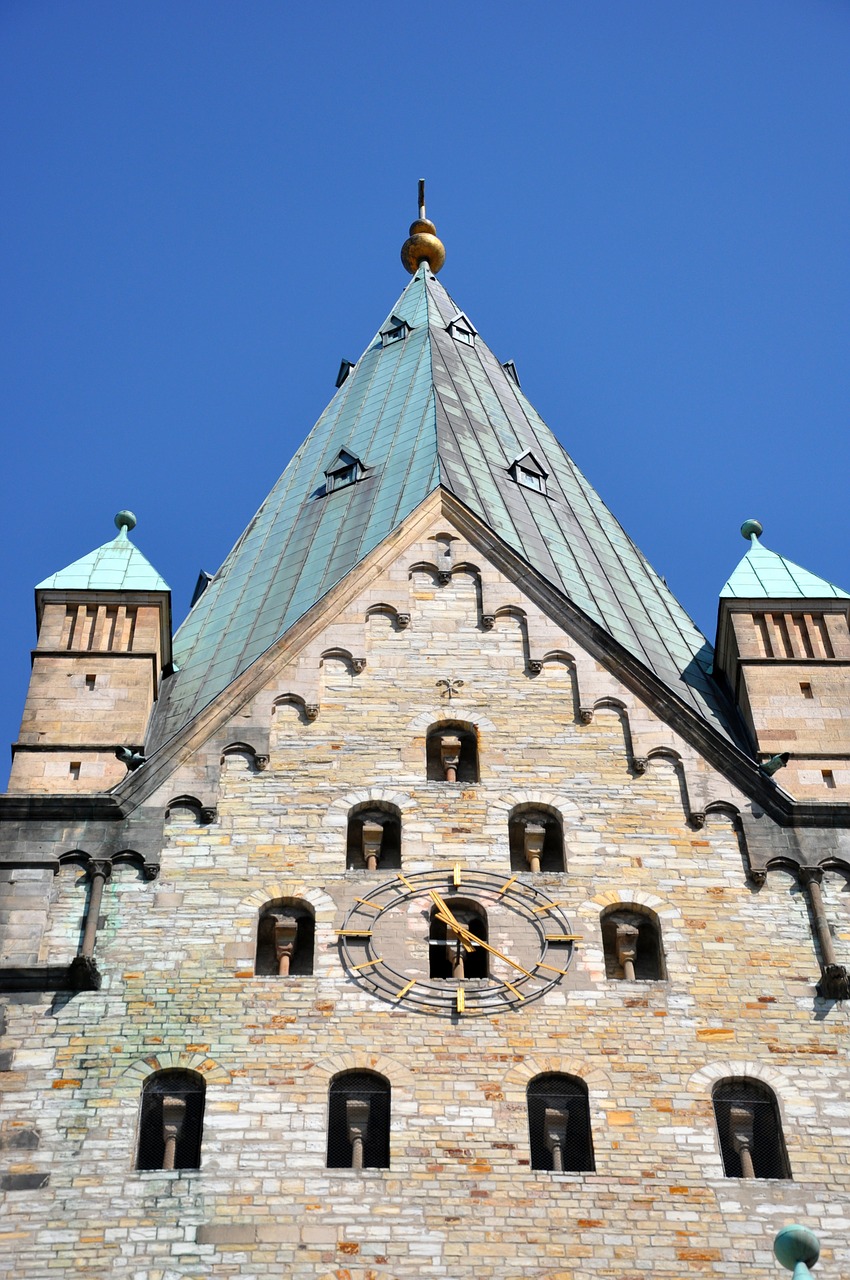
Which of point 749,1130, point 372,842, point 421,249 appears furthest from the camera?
point 421,249

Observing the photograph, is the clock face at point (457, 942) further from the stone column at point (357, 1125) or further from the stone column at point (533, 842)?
the stone column at point (357, 1125)

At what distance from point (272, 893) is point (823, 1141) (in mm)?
5433

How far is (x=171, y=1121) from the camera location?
20.6m

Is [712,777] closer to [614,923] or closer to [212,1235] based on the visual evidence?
[614,923]

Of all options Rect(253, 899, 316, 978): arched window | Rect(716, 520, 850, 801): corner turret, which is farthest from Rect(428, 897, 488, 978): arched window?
Rect(716, 520, 850, 801): corner turret

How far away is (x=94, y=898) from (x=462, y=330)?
1773 centimetres

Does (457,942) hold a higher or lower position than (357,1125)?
higher

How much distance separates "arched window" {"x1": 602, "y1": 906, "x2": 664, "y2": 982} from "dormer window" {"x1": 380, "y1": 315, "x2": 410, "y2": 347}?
16685mm

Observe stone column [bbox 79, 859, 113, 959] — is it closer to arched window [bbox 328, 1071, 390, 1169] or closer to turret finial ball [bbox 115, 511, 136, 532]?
arched window [bbox 328, 1071, 390, 1169]

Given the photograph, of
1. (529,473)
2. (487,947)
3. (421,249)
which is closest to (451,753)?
(487,947)

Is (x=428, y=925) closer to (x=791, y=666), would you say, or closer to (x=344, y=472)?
(x=791, y=666)

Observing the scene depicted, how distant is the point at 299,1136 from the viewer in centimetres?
2039

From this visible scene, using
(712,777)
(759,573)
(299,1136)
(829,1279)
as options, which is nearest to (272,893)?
(299,1136)

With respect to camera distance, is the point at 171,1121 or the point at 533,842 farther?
the point at 533,842
